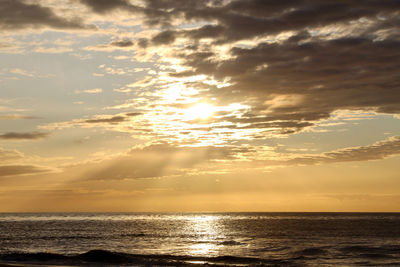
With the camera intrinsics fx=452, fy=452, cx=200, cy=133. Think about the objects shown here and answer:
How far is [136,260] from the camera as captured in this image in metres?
47.7

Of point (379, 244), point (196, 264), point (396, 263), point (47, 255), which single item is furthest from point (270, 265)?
point (379, 244)

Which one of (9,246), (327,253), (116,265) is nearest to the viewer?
(116,265)

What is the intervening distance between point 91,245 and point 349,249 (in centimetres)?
3667

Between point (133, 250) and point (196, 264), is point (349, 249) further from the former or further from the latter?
point (133, 250)

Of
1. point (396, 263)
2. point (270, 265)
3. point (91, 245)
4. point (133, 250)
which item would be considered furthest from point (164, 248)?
point (396, 263)

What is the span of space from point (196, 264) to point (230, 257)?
7425 millimetres

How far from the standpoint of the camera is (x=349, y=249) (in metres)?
59.2

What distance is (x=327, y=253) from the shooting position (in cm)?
5503

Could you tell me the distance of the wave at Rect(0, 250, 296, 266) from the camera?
1802 inches

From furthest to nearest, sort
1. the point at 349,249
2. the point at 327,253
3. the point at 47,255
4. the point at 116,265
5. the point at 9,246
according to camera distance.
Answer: the point at 9,246 → the point at 349,249 → the point at 327,253 → the point at 47,255 → the point at 116,265

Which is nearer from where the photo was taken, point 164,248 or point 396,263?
point 396,263

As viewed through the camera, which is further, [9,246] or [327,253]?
[9,246]

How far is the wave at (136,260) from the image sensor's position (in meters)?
45.8

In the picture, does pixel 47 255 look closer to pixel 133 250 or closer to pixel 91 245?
pixel 133 250
